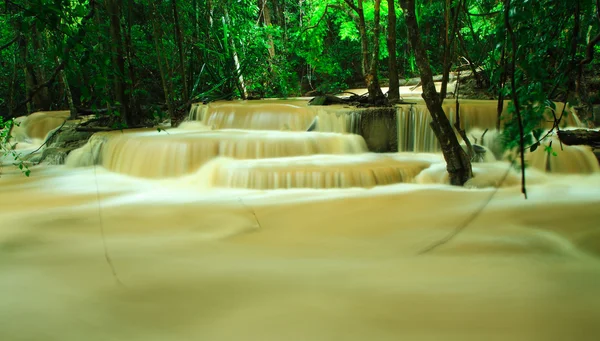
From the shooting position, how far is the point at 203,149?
6.17 meters

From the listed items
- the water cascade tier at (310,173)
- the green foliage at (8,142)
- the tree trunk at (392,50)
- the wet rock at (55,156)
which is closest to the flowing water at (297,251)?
the water cascade tier at (310,173)

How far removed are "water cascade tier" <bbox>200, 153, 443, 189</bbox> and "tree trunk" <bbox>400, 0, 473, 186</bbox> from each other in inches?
22.3

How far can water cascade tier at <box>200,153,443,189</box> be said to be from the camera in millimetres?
5070

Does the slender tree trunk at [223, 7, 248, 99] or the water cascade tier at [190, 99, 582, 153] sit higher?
the slender tree trunk at [223, 7, 248, 99]

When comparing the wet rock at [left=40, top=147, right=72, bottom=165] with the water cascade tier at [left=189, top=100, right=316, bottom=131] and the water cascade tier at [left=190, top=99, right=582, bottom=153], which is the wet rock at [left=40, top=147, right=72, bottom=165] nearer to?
the water cascade tier at [left=189, top=100, right=316, bottom=131]

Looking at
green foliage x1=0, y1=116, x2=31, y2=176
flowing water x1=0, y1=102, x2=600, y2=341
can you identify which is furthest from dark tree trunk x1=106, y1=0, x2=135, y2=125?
flowing water x1=0, y1=102, x2=600, y2=341

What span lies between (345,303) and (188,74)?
9.96m

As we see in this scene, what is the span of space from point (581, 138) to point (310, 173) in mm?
3725

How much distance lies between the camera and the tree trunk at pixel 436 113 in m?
4.55

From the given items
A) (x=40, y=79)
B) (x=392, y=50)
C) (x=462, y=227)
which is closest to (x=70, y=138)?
(x=40, y=79)

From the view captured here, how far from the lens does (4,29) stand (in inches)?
483

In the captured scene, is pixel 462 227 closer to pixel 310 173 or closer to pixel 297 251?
pixel 297 251

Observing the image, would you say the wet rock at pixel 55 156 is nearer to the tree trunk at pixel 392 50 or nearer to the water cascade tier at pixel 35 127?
the water cascade tier at pixel 35 127

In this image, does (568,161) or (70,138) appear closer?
(568,161)
